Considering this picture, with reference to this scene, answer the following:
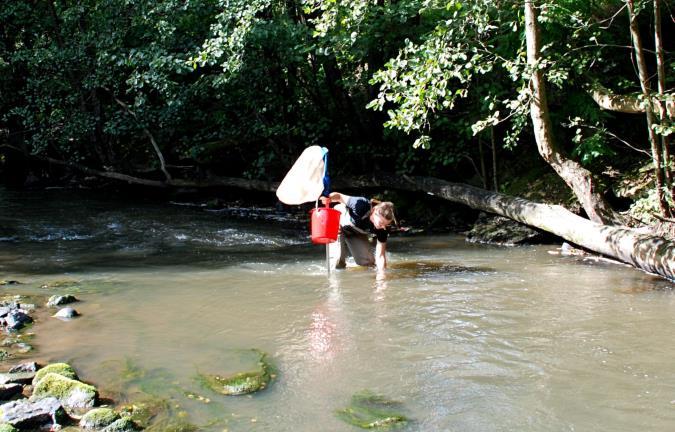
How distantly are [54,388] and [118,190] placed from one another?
15.6m

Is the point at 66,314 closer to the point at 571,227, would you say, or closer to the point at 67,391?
the point at 67,391

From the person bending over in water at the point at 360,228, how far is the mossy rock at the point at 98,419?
5060 millimetres

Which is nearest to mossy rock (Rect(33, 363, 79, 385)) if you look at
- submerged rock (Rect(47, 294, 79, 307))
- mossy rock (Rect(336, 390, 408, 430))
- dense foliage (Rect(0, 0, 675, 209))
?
mossy rock (Rect(336, 390, 408, 430))

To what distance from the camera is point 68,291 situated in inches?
311

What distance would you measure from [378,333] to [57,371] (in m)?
2.72

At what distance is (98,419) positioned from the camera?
4.21 meters

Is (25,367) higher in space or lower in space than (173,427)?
higher

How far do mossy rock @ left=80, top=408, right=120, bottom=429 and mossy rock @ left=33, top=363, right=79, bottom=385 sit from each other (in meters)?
0.70

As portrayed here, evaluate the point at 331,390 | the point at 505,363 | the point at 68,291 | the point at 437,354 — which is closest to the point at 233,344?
the point at 331,390

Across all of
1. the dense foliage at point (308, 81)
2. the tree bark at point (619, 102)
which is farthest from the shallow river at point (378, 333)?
the dense foliage at point (308, 81)

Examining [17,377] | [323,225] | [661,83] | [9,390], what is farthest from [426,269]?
[9,390]

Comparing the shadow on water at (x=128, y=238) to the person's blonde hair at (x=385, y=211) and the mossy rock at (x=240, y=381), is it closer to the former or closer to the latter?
the person's blonde hair at (x=385, y=211)

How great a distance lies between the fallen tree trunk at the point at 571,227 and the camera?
796cm

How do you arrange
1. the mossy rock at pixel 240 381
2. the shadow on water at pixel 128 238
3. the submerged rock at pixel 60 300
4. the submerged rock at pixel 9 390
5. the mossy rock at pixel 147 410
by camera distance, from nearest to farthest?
the mossy rock at pixel 147 410 < the submerged rock at pixel 9 390 < the mossy rock at pixel 240 381 < the submerged rock at pixel 60 300 < the shadow on water at pixel 128 238
